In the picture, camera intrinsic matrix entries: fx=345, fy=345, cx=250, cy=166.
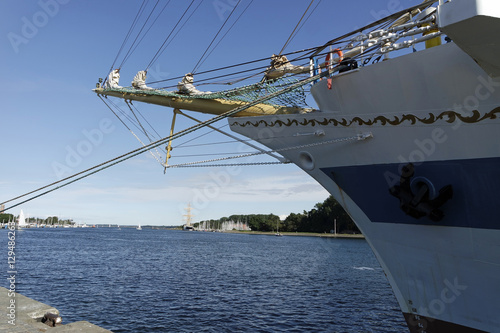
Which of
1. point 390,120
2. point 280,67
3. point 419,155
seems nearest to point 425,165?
point 419,155

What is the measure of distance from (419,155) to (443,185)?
555mm

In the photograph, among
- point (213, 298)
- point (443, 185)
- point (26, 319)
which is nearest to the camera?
point (443, 185)

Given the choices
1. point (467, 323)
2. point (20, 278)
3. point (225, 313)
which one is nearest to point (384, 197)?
point (467, 323)

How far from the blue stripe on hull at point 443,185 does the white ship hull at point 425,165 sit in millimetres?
14

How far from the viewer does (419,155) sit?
17.4ft

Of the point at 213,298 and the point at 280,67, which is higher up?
the point at 280,67

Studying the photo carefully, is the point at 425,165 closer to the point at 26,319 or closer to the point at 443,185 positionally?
the point at 443,185

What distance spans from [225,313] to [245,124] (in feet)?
32.6

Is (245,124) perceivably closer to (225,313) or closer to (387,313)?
(225,313)

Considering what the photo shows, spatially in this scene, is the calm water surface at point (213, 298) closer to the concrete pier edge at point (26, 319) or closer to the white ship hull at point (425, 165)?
the concrete pier edge at point (26, 319)

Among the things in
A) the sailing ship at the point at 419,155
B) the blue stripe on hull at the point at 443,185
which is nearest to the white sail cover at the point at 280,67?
the sailing ship at the point at 419,155

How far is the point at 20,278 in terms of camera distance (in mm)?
21234

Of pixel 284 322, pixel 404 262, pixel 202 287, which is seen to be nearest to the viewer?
pixel 404 262

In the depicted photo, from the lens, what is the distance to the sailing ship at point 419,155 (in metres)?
4.66
